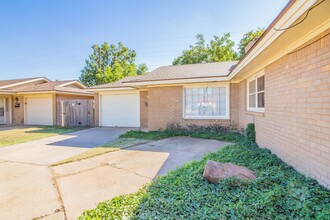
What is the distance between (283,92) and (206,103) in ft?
17.9

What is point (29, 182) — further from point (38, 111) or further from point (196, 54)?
point (196, 54)

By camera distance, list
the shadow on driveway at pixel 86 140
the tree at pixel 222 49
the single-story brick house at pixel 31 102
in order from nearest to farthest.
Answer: the shadow on driveway at pixel 86 140 < the single-story brick house at pixel 31 102 < the tree at pixel 222 49

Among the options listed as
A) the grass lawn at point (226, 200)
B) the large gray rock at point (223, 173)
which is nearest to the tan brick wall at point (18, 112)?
the grass lawn at point (226, 200)

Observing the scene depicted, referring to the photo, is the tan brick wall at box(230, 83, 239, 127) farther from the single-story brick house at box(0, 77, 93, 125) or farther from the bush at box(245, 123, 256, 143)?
the single-story brick house at box(0, 77, 93, 125)

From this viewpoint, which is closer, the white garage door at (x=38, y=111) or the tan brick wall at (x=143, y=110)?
the tan brick wall at (x=143, y=110)

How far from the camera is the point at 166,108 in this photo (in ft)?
34.1

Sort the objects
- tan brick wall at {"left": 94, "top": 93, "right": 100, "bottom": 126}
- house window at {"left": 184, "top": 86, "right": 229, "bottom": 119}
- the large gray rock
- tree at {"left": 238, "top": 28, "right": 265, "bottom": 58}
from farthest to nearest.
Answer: tree at {"left": 238, "top": 28, "right": 265, "bottom": 58} < tan brick wall at {"left": 94, "top": 93, "right": 100, "bottom": 126} < house window at {"left": 184, "top": 86, "right": 229, "bottom": 119} < the large gray rock

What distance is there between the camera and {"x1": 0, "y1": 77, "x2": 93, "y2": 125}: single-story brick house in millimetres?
15773

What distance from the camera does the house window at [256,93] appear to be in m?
6.55

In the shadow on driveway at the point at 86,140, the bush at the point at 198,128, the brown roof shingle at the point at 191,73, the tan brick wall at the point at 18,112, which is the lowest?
the shadow on driveway at the point at 86,140

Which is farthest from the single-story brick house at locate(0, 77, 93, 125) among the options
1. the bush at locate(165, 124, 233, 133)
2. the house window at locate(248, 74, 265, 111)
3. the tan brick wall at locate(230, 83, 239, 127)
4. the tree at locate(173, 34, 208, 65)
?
the tree at locate(173, 34, 208, 65)

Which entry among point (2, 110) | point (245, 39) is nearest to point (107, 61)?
point (2, 110)

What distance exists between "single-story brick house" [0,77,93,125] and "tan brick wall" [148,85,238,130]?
8711mm

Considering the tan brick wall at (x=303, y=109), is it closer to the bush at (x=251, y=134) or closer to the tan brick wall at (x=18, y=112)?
the bush at (x=251, y=134)
